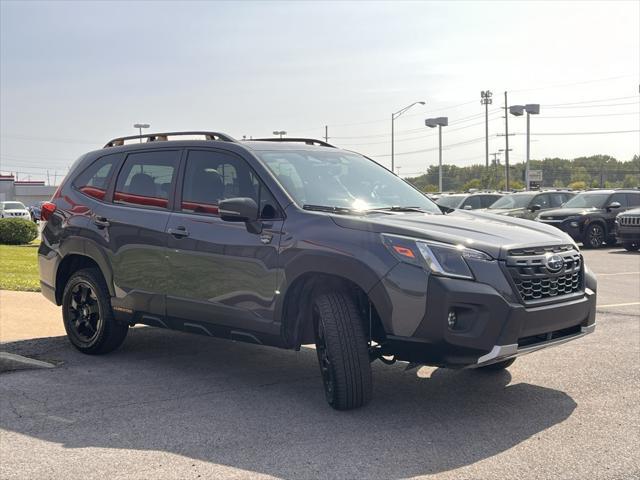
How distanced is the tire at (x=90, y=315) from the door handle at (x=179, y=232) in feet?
3.69

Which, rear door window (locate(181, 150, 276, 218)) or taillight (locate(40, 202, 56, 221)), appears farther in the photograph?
taillight (locate(40, 202, 56, 221))

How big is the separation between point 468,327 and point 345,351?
0.80m

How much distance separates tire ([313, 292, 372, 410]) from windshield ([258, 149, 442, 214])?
0.86 meters

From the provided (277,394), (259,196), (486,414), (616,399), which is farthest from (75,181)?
(616,399)

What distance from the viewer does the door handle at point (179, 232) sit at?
595cm

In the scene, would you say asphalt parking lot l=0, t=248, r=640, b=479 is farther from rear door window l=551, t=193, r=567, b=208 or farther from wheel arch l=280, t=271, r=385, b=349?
rear door window l=551, t=193, r=567, b=208

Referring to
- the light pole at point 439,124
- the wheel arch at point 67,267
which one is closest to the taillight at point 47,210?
the wheel arch at point 67,267

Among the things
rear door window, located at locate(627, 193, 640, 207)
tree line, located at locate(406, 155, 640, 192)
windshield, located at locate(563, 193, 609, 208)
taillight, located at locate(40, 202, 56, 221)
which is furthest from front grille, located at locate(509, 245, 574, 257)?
tree line, located at locate(406, 155, 640, 192)

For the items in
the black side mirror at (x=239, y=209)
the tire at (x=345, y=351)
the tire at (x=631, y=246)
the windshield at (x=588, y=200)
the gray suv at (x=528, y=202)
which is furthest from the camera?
the gray suv at (x=528, y=202)

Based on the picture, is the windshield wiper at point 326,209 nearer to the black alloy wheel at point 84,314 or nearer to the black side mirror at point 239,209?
the black side mirror at point 239,209

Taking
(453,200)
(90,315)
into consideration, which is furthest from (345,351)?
(453,200)

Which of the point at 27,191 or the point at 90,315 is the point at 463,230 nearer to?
the point at 90,315

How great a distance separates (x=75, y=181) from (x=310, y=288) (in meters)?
3.07

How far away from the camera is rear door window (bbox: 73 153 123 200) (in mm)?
6926
